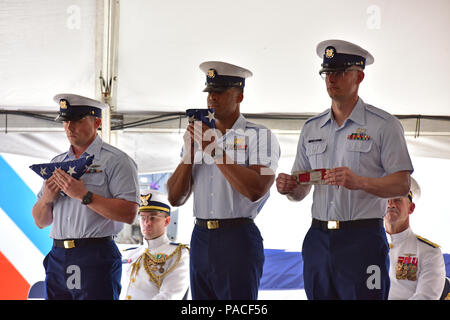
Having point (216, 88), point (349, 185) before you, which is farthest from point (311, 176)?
point (216, 88)

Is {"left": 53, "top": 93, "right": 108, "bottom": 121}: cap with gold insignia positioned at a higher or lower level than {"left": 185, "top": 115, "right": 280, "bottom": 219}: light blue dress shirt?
higher

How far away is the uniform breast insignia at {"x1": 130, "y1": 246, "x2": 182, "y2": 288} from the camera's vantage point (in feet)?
15.3

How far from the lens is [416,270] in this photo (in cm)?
424

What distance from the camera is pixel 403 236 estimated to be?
4.40 m

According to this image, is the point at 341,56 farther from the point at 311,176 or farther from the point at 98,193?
the point at 98,193

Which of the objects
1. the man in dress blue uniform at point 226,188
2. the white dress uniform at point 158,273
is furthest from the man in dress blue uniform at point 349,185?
the white dress uniform at point 158,273

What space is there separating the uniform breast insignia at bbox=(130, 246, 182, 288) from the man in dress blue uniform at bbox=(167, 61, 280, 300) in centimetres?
164

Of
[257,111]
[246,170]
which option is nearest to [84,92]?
[257,111]

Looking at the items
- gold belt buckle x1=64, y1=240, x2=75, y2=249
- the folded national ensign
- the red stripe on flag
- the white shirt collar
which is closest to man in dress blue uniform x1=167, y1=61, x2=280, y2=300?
the folded national ensign

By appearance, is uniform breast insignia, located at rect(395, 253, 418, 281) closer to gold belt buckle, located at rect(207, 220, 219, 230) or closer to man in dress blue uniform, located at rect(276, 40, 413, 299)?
man in dress blue uniform, located at rect(276, 40, 413, 299)

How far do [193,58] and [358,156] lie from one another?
2400 millimetres

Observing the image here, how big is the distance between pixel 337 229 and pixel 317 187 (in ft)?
0.88
